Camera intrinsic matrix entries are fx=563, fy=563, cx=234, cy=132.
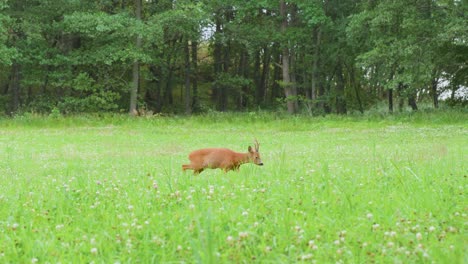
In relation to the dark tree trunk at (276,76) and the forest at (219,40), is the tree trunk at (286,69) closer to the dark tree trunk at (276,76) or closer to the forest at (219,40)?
the forest at (219,40)

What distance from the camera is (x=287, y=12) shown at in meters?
38.4

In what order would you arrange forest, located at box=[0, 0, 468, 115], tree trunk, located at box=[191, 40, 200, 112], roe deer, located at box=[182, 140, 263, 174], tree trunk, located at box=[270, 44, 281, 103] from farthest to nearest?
tree trunk, located at box=[270, 44, 281, 103]
tree trunk, located at box=[191, 40, 200, 112]
forest, located at box=[0, 0, 468, 115]
roe deer, located at box=[182, 140, 263, 174]

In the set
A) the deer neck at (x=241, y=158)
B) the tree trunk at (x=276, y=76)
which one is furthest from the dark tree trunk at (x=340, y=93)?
the deer neck at (x=241, y=158)

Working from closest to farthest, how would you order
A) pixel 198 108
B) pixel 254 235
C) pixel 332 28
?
pixel 254 235, pixel 332 28, pixel 198 108

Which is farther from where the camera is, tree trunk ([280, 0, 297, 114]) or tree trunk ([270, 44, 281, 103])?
tree trunk ([270, 44, 281, 103])

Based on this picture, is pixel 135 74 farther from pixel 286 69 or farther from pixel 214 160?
pixel 214 160

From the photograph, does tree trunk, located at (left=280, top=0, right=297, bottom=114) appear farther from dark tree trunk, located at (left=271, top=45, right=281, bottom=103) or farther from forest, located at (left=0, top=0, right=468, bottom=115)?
dark tree trunk, located at (left=271, top=45, right=281, bottom=103)

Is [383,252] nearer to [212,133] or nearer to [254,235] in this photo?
[254,235]

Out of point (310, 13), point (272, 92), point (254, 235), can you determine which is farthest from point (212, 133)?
point (272, 92)

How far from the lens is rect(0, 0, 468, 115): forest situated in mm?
30953

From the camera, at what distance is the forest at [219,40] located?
31.0 meters

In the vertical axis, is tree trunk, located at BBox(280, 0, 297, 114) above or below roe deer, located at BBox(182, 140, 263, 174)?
above

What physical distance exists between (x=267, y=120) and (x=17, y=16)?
719 inches

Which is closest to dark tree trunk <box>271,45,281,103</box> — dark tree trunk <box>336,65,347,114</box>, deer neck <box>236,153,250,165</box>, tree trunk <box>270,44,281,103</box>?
tree trunk <box>270,44,281,103</box>
